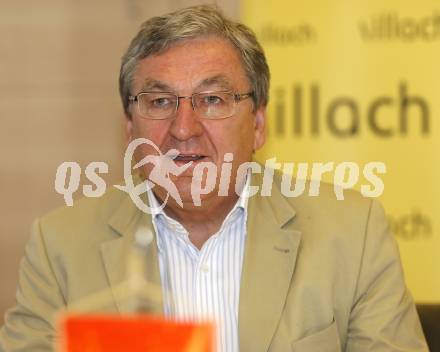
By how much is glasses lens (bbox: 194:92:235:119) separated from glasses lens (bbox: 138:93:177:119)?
0.07m

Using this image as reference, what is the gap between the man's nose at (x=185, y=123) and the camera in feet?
7.20

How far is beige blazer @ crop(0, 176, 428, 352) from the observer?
211 centimetres

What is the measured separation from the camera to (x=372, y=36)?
3531mm

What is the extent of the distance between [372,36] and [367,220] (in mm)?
1449

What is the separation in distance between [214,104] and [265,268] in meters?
0.47

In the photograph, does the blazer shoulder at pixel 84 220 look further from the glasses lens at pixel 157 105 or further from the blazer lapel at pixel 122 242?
the glasses lens at pixel 157 105

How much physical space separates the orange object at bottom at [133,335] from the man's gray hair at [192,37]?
1363 mm

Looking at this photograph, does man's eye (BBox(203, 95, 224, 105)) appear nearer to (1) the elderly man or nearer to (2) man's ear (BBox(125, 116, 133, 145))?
(1) the elderly man

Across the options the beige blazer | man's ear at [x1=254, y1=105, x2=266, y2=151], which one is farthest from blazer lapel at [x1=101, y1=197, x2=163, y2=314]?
man's ear at [x1=254, y1=105, x2=266, y2=151]

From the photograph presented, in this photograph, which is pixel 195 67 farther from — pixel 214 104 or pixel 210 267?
pixel 210 267

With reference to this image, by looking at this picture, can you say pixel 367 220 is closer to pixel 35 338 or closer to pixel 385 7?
pixel 35 338

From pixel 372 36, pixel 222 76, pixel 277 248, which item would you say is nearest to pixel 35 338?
pixel 277 248

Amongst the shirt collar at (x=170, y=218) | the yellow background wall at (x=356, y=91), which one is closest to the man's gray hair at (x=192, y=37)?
the shirt collar at (x=170, y=218)

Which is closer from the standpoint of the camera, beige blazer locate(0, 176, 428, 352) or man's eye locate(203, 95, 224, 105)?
beige blazer locate(0, 176, 428, 352)
